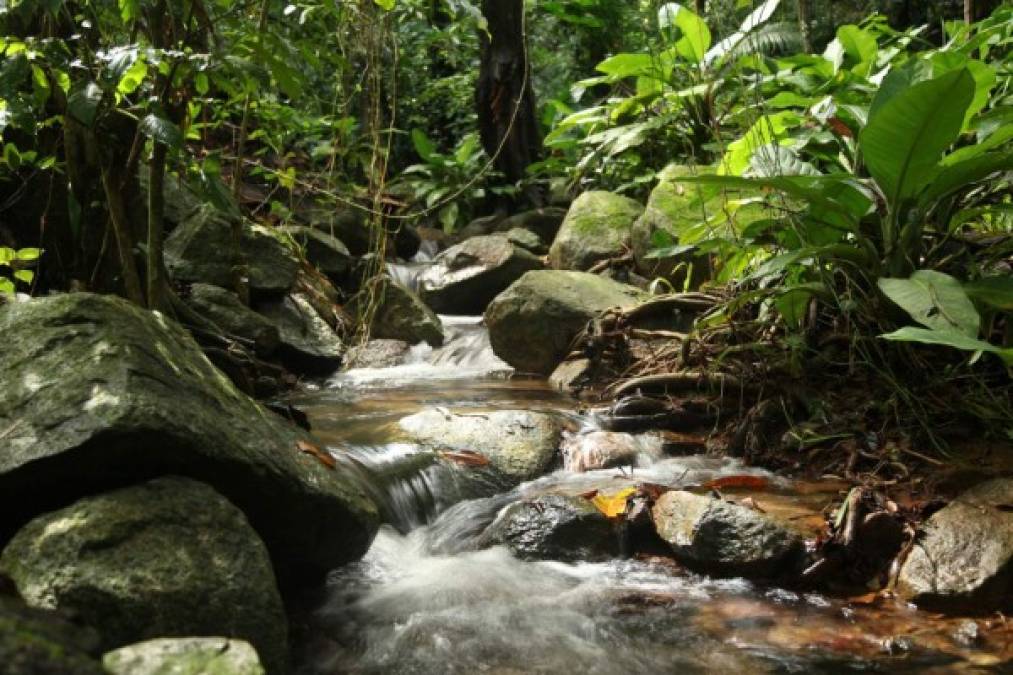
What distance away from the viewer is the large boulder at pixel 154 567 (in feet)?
5.74

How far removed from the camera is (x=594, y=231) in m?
6.97

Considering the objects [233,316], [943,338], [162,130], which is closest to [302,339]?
[233,316]

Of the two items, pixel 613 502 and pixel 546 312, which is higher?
pixel 546 312

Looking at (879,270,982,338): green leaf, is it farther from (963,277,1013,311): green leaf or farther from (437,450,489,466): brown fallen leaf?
(437,450,489,466): brown fallen leaf

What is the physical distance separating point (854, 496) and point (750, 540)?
41 cm

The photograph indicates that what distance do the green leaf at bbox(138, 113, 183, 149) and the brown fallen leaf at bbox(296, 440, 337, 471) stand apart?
3.37 feet

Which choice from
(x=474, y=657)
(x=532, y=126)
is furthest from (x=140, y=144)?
(x=532, y=126)

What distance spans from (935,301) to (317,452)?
84.8 inches

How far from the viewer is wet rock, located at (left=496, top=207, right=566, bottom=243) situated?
9.22 meters

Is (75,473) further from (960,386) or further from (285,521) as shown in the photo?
(960,386)

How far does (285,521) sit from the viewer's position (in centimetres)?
241

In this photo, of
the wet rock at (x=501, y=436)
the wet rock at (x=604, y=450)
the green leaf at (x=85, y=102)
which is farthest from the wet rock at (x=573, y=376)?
the green leaf at (x=85, y=102)

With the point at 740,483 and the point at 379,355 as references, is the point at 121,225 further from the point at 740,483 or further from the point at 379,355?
the point at 379,355

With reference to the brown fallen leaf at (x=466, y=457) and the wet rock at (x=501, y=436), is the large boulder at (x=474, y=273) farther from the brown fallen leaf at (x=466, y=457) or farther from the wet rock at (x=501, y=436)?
the brown fallen leaf at (x=466, y=457)
